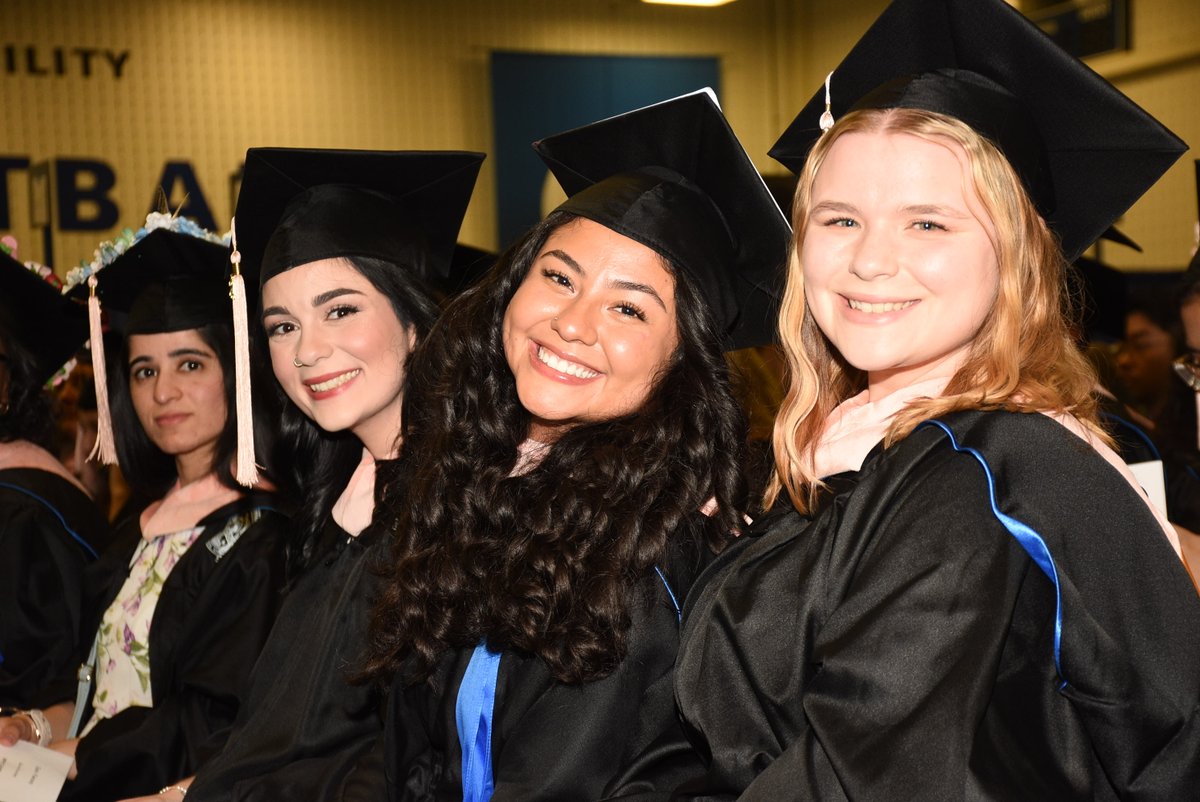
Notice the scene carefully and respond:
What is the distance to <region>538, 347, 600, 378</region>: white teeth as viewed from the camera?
85.5 inches

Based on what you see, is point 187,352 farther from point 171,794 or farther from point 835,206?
point 835,206

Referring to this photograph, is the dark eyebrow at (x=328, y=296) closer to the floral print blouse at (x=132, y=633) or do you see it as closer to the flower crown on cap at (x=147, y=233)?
the flower crown on cap at (x=147, y=233)

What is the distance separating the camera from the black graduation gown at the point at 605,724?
1960 mm

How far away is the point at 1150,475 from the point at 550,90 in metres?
5.91

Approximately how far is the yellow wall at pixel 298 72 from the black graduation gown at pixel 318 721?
5.40 m

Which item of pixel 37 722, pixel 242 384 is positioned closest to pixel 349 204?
pixel 242 384

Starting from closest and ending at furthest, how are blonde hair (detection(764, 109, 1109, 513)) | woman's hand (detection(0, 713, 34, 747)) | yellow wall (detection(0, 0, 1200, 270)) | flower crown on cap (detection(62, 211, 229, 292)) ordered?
1. blonde hair (detection(764, 109, 1109, 513))
2. woman's hand (detection(0, 713, 34, 747))
3. flower crown on cap (detection(62, 211, 229, 292))
4. yellow wall (detection(0, 0, 1200, 270))

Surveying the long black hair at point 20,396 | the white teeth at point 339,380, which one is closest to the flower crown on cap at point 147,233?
the long black hair at point 20,396

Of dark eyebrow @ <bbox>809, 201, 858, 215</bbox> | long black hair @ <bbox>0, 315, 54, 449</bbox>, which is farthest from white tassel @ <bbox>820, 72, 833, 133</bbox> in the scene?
long black hair @ <bbox>0, 315, 54, 449</bbox>

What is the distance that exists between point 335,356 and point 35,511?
1.43m

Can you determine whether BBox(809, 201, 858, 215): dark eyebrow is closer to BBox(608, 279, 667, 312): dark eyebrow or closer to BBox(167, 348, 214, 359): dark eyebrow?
BBox(608, 279, 667, 312): dark eyebrow

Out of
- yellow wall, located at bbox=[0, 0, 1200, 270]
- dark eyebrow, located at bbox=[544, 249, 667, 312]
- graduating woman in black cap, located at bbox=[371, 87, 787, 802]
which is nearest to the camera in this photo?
graduating woman in black cap, located at bbox=[371, 87, 787, 802]

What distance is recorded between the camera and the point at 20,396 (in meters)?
3.80

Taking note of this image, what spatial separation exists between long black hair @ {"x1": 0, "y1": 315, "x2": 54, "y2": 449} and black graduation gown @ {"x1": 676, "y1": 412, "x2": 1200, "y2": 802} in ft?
9.98
